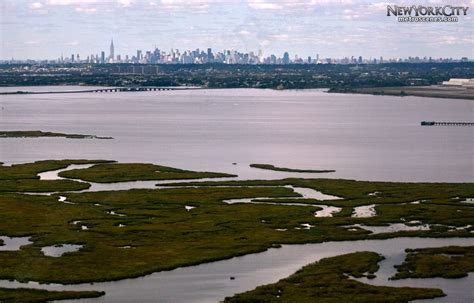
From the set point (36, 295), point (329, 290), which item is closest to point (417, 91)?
point (329, 290)

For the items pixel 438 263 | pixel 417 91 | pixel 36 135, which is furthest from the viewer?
pixel 417 91

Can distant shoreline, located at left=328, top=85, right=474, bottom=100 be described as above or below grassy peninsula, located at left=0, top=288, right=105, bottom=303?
below

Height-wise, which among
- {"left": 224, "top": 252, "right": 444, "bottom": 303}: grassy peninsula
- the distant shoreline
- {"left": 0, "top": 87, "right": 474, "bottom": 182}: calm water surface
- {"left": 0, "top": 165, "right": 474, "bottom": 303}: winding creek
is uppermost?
{"left": 224, "top": 252, "right": 444, "bottom": 303}: grassy peninsula

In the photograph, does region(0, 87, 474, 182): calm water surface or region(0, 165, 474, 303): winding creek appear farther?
region(0, 87, 474, 182): calm water surface

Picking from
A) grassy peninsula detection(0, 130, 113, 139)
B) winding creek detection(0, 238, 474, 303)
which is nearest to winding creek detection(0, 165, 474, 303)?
winding creek detection(0, 238, 474, 303)

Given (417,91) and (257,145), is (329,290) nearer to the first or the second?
(257,145)

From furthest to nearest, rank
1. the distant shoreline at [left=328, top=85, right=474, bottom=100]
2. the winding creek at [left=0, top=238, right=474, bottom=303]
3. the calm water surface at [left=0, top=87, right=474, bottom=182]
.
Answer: the distant shoreline at [left=328, top=85, right=474, bottom=100] < the calm water surface at [left=0, top=87, right=474, bottom=182] < the winding creek at [left=0, top=238, right=474, bottom=303]

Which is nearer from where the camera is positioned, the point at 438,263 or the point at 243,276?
the point at 243,276

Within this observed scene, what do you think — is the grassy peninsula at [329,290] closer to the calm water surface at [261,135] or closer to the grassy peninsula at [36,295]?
the grassy peninsula at [36,295]

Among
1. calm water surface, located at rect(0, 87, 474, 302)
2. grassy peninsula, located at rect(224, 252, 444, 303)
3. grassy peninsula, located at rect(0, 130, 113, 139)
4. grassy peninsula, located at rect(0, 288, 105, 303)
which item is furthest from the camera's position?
grassy peninsula, located at rect(0, 130, 113, 139)

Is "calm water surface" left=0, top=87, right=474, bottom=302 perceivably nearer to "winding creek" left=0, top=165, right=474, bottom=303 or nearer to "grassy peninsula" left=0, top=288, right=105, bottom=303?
"winding creek" left=0, top=165, right=474, bottom=303

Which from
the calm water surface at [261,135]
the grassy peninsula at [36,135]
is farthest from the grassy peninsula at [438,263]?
the grassy peninsula at [36,135]

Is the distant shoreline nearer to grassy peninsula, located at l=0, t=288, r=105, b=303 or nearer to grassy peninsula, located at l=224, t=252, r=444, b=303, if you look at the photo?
grassy peninsula, located at l=224, t=252, r=444, b=303
